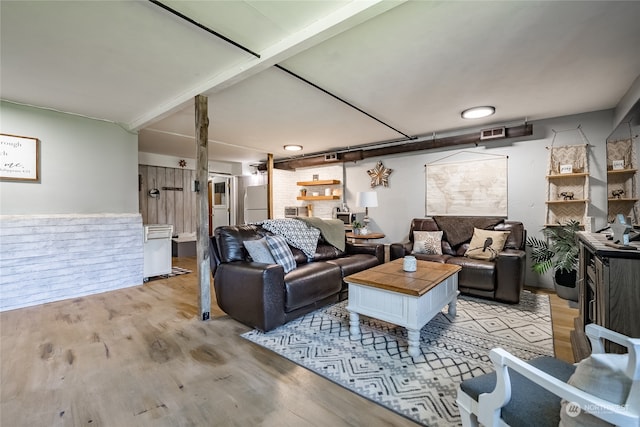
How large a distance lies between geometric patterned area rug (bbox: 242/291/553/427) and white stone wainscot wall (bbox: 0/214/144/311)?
2752 millimetres

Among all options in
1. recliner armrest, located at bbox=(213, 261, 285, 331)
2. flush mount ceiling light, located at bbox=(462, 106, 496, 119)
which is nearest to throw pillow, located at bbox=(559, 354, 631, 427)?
recliner armrest, located at bbox=(213, 261, 285, 331)

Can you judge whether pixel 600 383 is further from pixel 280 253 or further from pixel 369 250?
pixel 369 250

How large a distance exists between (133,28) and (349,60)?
5.21 feet

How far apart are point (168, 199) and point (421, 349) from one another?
649 centimetres

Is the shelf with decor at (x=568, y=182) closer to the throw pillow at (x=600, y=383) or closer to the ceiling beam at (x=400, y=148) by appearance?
the ceiling beam at (x=400, y=148)

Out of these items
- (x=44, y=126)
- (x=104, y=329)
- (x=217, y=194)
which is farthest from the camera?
(x=217, y=194)

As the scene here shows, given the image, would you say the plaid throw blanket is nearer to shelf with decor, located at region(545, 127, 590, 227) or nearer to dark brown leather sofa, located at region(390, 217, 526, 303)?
dark brown leather sofa, located at region(390, 217, 526, 303)

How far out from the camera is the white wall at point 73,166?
11.3ft

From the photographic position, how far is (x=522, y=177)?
4.08 m

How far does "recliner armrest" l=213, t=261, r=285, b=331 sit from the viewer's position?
2.45m

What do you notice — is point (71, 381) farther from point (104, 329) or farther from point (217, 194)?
point (217, 194)

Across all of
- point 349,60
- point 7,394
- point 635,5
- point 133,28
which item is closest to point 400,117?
point 349,60

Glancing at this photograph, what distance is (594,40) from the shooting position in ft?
6.84

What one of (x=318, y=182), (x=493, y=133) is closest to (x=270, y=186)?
(x=318, y=182)
